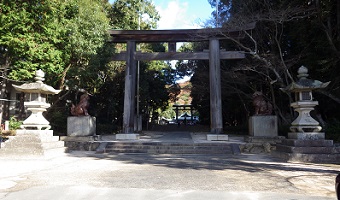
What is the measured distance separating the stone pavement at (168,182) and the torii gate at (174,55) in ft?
21.4

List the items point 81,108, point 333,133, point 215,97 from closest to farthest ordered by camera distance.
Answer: point 81,108, point 333,133, point 215,97

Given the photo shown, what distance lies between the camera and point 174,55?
14875 mm

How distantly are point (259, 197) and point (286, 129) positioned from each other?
38.3 ft

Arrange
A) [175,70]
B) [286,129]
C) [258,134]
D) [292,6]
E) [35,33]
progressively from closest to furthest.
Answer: [258,134]
[35,33]
[292,6]
[286,129]
[175,70]

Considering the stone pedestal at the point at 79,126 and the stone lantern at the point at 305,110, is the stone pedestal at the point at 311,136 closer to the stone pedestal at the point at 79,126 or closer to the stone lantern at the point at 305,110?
the stone lantern at the point at 305,110

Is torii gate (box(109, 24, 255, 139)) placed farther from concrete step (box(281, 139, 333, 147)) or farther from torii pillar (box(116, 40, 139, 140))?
concrete step (box(281, 139, 333, 147))

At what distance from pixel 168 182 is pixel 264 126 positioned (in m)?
8.04

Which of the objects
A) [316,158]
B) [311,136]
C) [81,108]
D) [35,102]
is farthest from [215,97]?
[35,102]

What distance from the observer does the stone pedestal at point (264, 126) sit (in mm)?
12031

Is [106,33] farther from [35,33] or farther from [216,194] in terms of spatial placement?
[216,194]

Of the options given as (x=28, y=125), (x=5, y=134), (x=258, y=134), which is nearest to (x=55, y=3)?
(x=28, y=125)

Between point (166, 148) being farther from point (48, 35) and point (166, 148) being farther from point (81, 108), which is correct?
point (48, 35)

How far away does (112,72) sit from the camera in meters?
19.9

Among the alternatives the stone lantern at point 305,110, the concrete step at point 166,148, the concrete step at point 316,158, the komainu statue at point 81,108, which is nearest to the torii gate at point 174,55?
the concrete step at point 166,148
